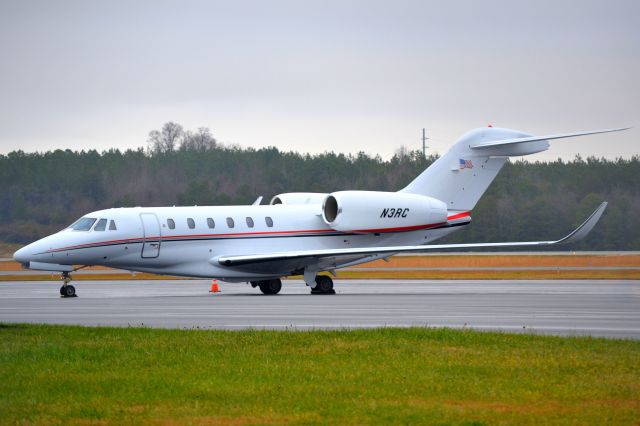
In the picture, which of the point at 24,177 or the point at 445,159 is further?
the point at 24,177

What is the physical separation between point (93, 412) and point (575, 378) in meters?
4.74

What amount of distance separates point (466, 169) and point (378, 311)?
44.6ft

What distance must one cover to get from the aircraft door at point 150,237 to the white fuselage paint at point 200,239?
1.1 inches

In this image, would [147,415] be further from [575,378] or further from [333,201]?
[333,201]

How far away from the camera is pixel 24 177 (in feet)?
216

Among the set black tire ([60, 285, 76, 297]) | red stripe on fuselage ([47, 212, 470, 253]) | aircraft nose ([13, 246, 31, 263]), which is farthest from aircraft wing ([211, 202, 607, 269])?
aircraft nose ([13, 246, 31, 263])

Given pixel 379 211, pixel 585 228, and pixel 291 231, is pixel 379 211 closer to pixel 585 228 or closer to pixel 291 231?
pixel 291 231

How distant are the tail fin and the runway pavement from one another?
4.24 m

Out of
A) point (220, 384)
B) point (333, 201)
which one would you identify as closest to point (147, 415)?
point (220, 384)

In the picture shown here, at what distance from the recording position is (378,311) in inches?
797

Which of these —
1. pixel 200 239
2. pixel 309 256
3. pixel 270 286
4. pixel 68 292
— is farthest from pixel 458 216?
pixel 68 292

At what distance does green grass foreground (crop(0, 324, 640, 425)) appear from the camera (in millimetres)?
8953

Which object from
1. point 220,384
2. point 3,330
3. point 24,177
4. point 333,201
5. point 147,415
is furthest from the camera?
point 24,177

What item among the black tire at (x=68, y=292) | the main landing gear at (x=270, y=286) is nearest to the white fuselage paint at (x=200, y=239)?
the main landing gear at (x=270, y=286)
